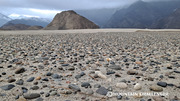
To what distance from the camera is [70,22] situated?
76.5m

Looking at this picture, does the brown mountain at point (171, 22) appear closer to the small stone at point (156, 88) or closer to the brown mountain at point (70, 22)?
the brown mountain at point (70, 22)

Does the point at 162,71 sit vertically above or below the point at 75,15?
below

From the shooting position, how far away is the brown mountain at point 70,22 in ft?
246

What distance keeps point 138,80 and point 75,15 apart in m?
82.5

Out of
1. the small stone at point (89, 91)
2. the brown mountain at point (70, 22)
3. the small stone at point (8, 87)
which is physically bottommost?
the small stone at point (89, 91)

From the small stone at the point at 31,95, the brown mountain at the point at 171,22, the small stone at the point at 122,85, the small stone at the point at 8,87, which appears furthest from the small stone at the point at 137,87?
the brown mountain at the point at 171,22

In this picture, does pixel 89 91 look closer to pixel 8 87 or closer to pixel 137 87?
pixel 137 87

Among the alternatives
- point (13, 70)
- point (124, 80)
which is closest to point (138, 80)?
point (124, 80)

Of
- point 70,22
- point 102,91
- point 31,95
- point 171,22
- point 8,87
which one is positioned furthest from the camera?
point 171,22

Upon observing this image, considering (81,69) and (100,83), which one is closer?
(100,83)

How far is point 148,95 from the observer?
226 centimetres

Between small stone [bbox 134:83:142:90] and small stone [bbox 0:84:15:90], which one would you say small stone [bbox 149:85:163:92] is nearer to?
small stone [bbox 134:83:142:90]

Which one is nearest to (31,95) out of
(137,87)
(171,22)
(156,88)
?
(137,87)

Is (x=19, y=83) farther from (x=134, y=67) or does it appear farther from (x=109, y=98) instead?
(x=134, y=67)
